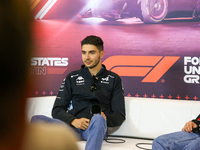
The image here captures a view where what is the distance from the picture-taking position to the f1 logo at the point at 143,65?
10.2ft

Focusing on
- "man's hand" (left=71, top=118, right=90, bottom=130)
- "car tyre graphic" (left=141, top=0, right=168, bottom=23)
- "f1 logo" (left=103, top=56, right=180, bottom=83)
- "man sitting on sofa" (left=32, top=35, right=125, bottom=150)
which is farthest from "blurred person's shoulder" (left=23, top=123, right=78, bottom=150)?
"car tyre graphic" (left=141, top=0, right=168, bottom=23)

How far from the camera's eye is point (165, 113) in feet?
7.38

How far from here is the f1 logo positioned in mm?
3094

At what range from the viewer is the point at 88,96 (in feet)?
7.49

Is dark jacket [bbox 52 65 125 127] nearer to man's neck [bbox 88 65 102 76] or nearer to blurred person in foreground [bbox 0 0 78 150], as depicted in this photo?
man's neck [bbox 88 65 102 76]

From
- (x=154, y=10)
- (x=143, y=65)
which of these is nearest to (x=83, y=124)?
(x=143, y=65)

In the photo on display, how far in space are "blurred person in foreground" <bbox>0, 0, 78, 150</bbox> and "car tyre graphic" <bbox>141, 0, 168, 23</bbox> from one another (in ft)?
9.71

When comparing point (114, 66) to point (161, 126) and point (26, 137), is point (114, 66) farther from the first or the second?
point (26, 137)

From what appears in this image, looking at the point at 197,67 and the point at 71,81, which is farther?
the point at 197,67

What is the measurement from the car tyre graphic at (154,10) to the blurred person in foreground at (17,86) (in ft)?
9.71

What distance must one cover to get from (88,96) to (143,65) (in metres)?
1.14

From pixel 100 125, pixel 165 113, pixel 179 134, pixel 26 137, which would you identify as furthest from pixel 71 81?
pixel 26 137

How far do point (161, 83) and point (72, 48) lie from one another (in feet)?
4.19

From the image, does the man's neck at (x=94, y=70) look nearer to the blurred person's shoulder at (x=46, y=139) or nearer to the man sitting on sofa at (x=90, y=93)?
the man sitting on sofa at (x=90, y=93)
